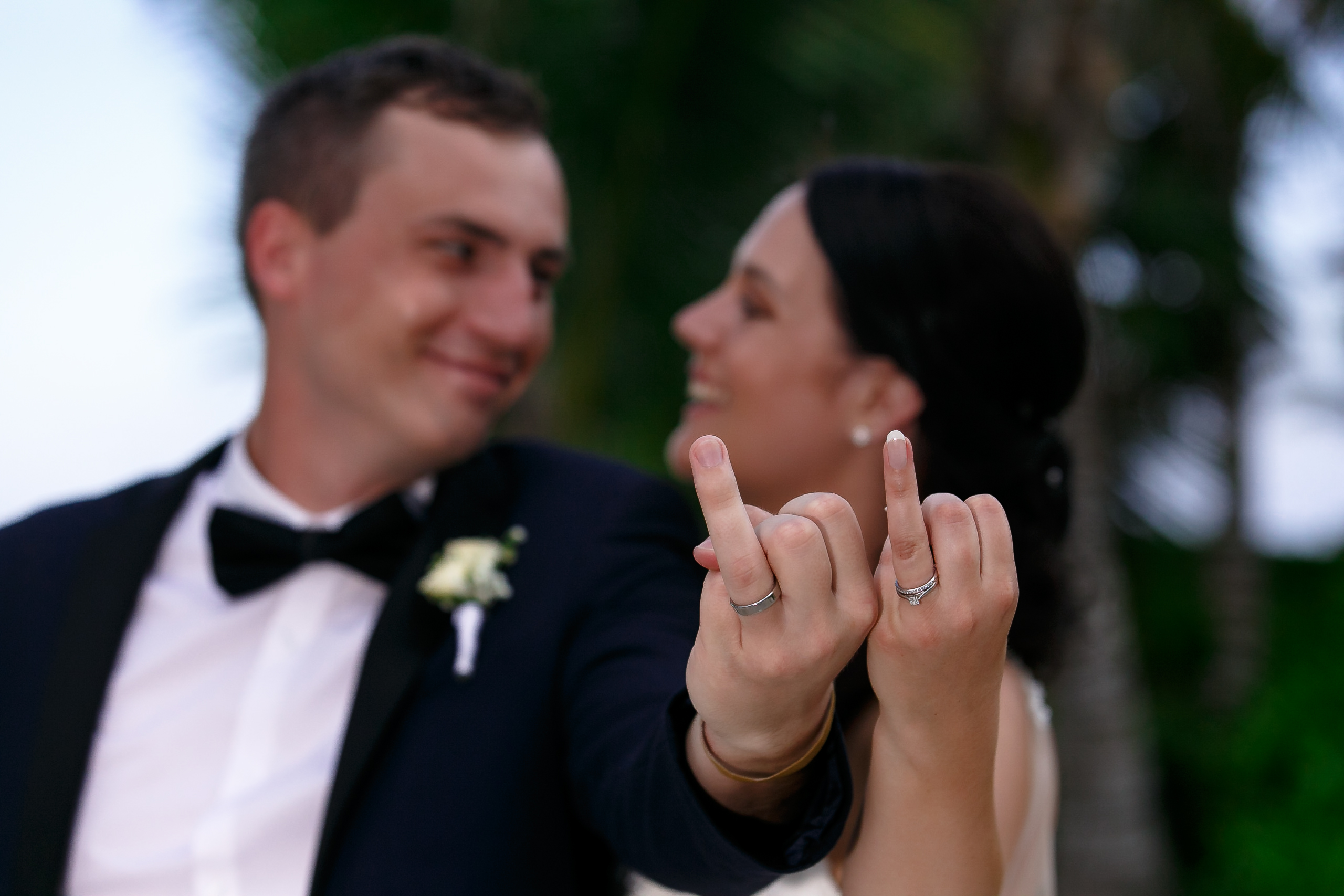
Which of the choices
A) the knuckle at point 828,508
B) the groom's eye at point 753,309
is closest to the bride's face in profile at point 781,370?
the groom's eye at point 753,309

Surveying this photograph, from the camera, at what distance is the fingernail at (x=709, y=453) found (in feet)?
2.97

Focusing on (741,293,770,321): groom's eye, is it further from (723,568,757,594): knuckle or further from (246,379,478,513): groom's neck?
(723,568,757,594): knuckle

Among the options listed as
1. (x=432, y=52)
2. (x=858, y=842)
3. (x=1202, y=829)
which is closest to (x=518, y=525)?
(x=858, y=842)

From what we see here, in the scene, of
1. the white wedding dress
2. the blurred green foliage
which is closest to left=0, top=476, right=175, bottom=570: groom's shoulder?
the white wedding dress

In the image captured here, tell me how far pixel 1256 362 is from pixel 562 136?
6373 mm

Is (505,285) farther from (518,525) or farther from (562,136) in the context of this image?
(562,136)

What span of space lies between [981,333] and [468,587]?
1.02m

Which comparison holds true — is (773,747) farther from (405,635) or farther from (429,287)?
(429,287)

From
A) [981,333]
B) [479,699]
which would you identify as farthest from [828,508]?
[981,333]

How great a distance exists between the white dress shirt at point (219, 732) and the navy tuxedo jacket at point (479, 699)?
8cm

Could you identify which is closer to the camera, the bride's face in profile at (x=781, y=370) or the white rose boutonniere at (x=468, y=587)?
the white rose boutonniere at (x=468, y=587)

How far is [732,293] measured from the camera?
7.47 ft

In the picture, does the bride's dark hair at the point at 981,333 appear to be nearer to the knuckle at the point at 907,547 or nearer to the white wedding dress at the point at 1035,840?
the white wedding dress at the point at 1035,840

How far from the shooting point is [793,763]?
3.61 feet
